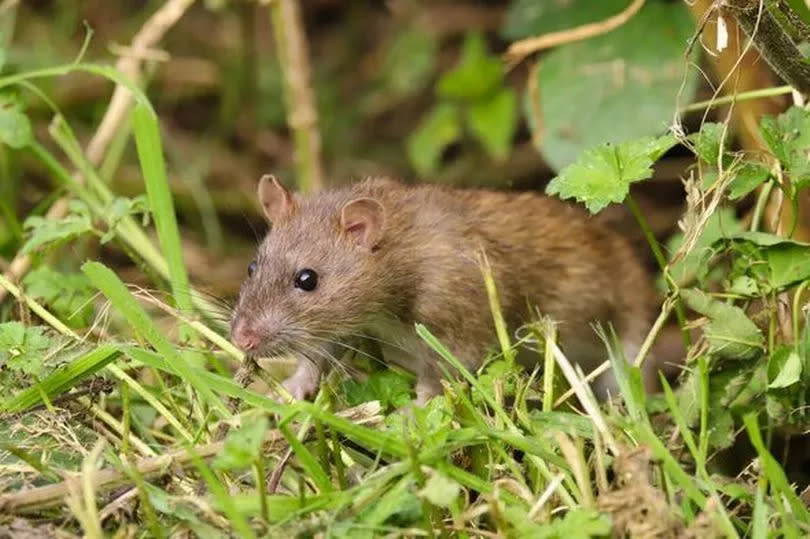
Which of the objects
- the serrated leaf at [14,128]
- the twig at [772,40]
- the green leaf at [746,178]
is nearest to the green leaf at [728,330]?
the green leaf at [746,178]

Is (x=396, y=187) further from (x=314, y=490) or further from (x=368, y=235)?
(x=314, y=490)

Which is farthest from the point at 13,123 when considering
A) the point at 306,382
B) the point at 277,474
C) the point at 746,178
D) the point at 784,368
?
the point at 784,368

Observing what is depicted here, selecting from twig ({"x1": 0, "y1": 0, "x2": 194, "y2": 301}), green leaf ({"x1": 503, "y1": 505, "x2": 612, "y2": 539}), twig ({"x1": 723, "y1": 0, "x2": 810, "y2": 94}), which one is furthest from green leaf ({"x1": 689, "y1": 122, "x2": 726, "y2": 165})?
twig ({"x1": 0, "y1": 0, "x2": 194, "y2": 301})

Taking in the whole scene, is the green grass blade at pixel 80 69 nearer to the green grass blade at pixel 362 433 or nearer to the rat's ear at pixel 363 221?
the rat's ear at pixel 363 221

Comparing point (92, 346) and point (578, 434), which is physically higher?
point (92, 346)

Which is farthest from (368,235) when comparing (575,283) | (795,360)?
(795,360)

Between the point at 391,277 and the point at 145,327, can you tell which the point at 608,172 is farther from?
the point at 145,327
